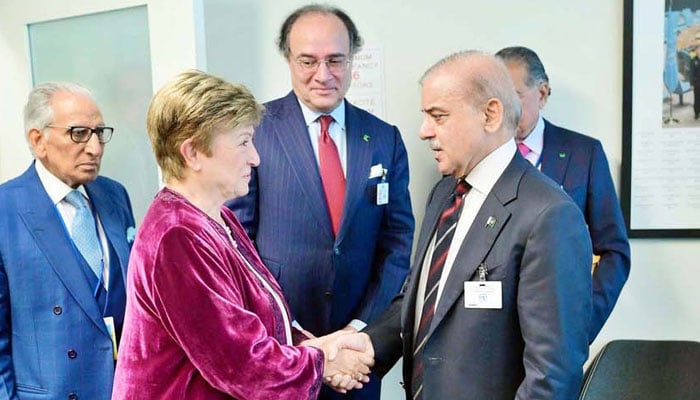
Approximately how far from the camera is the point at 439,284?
1.43 metres

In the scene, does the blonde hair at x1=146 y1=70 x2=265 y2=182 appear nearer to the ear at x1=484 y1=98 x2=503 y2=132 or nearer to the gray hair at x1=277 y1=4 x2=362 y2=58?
the ear at x1=484 y1=98 x2=503 y2=132

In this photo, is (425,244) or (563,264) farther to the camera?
(425,244)

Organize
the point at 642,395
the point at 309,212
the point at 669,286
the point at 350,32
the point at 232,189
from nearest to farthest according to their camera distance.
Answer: the point at 232,189 < the point at 309,212 < the point at 350,32 < the point at 642,395 < the point at 669,286

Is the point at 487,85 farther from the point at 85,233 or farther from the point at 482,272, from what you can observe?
the point at 85,233

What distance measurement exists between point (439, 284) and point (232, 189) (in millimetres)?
528

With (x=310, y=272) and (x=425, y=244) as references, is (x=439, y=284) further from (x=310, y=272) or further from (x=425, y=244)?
(x=310, y=272)

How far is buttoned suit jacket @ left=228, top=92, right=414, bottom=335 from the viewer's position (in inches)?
76.0

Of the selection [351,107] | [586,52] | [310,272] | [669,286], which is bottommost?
[669,286]

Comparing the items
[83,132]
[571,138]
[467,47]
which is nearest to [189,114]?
[83,132]

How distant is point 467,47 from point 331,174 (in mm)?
1038

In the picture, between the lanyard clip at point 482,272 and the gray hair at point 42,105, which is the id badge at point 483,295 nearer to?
the lanyard clip at point 482,272

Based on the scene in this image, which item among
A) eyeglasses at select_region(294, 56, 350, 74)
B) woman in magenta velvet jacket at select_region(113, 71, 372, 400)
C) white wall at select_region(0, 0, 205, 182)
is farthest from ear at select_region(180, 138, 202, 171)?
white wall at select_region(0, 0, 205, 182)

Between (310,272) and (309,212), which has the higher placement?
(309,212)

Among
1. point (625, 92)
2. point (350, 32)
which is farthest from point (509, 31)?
point (350, 32)
